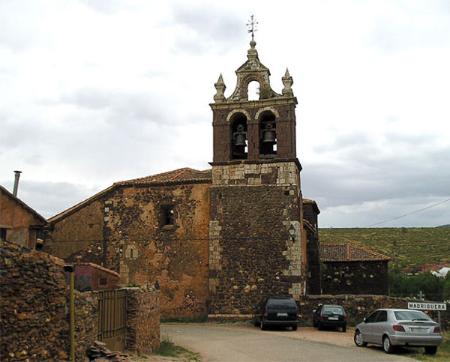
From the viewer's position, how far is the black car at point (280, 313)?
21688 millimetres

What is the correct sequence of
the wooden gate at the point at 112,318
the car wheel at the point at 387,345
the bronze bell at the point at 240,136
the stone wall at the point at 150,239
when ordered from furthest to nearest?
the bronze bell at the point at 240,136
the stone wall at the point at 150,239
the car wheel at the point at 387,345
the wooden gate at the point at 112,318

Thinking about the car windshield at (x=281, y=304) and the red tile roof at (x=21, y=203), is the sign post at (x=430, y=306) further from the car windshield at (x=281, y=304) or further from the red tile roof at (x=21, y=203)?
the red tile roof at (x=21, y=203)

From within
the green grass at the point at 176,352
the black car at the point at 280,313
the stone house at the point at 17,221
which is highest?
the stone house at the point at 17,221

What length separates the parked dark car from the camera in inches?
854

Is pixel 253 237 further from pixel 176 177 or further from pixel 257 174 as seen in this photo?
pixel 176 177

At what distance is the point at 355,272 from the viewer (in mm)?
31422

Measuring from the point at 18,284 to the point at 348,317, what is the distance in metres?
17.8

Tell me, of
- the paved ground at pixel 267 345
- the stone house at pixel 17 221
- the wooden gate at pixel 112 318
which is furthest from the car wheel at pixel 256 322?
the wooden gate at pixel 112 318

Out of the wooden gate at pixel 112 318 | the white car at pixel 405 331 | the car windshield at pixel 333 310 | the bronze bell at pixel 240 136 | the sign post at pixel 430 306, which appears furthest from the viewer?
the bronze bell at pixel 240 136

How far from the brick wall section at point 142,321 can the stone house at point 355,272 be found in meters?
17.9

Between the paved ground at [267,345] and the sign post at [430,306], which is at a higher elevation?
the sign post at [430,306]

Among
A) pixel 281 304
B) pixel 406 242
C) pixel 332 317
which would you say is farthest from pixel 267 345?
pixel 406 242

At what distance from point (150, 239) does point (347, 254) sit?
1290 cm

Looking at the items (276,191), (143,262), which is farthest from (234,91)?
(143,262)
